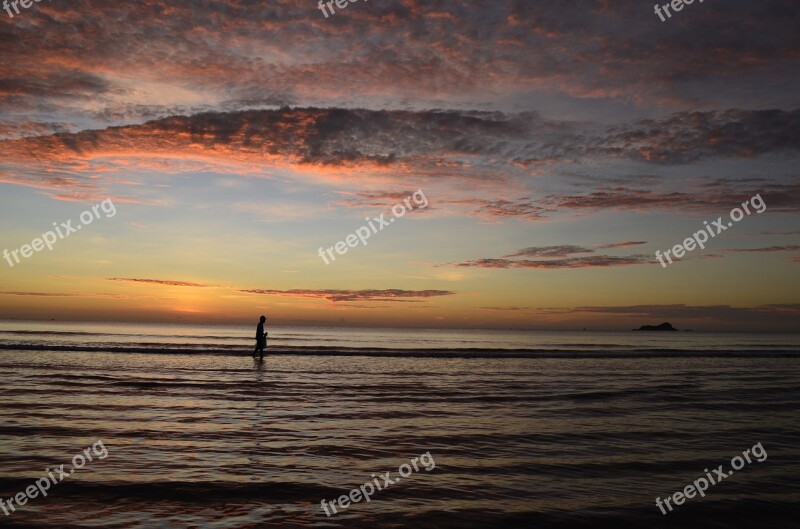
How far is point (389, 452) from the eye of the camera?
514 inches

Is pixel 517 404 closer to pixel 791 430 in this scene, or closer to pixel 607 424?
pixel 607 424

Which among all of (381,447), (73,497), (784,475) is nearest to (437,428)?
(381,447)

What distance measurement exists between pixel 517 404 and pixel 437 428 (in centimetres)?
603

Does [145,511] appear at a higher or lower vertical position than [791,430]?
higher

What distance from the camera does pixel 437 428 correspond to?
1617 centimetres

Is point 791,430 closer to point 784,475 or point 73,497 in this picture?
point 784,475

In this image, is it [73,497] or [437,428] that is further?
[437,428]

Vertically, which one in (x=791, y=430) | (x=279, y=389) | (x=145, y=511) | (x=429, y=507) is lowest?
(x=791, y=430)

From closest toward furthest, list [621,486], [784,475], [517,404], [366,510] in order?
[366,510]
[621,486]
[784,475]
[517,404]

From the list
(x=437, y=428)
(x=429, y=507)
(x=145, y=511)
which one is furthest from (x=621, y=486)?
(x=145, y=511)

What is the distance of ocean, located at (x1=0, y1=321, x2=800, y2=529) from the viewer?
29.8ft

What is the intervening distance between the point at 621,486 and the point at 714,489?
6.30 ft

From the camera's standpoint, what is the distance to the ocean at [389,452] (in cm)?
909

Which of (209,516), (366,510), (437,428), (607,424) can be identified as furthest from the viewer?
(607,424)
